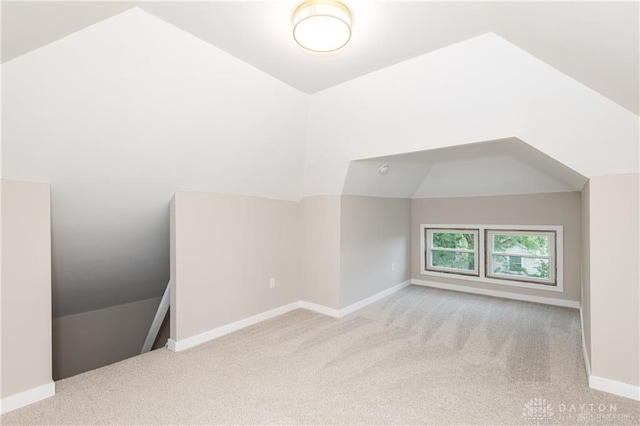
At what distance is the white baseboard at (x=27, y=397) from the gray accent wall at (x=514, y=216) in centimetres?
513

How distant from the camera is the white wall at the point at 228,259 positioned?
3119 mm

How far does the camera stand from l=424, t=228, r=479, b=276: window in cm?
527

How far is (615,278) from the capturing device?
231 centimetres

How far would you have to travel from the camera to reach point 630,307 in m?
2.26

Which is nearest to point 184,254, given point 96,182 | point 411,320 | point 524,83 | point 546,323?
point 96,182

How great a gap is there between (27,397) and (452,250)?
18.1ft

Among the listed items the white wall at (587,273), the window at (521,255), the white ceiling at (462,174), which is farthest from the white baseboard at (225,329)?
the window at (521,255)

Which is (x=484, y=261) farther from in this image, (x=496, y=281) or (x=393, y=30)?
(x=393, y=30)

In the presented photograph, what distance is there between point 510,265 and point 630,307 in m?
2.79

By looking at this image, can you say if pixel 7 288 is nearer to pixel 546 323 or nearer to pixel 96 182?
pixel 96 182

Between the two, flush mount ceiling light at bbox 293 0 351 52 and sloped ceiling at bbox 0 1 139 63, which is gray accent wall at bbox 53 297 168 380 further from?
flush mount ceiling light at bbox 293 0 351 52

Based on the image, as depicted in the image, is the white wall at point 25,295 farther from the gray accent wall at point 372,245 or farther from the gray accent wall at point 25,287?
the gray accent wall at point 372,245

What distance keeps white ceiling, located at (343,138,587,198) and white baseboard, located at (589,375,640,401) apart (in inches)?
92.4

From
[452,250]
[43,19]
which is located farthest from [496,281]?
[43,19]
